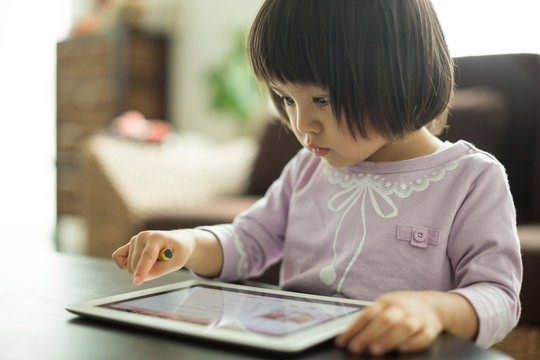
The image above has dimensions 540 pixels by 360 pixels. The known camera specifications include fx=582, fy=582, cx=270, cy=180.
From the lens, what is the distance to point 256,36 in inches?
25.5

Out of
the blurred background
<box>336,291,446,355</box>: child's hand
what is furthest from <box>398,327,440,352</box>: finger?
the blurred background

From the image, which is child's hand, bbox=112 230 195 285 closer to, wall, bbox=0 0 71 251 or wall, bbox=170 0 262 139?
wall, bbox=170 0 262 139

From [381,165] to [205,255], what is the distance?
23 cm

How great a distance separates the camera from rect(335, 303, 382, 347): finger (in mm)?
393

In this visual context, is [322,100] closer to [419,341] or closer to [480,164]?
[480,164]

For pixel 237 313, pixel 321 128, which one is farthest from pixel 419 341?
pixel 321 128

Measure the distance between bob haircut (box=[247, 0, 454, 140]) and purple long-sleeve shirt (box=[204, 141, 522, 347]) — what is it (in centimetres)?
7

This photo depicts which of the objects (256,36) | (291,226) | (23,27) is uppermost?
(23,27)

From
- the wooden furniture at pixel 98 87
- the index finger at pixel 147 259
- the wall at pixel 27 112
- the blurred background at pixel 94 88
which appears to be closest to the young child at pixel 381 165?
the index finger at pixel 147 259

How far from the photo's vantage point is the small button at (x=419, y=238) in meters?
0.61

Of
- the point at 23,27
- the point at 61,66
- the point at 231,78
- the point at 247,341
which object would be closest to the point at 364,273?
the point at 247,341

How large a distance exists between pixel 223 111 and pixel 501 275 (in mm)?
2782

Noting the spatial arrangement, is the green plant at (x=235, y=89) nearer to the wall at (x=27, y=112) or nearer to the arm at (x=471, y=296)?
the wall at (x=27, y=112)

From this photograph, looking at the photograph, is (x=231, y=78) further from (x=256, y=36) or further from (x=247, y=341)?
(x=247, y=341)
